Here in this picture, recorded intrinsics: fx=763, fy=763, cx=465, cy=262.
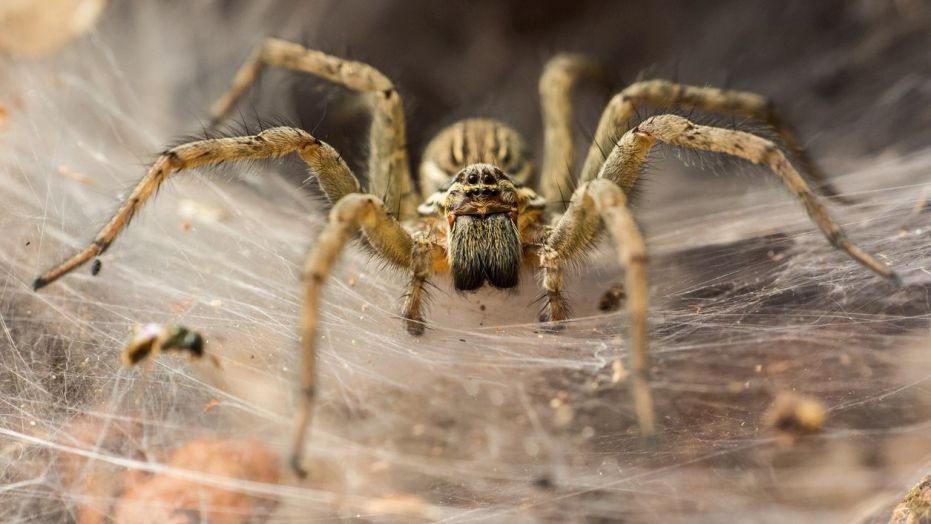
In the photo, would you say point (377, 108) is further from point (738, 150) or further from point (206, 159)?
point (738, 150)

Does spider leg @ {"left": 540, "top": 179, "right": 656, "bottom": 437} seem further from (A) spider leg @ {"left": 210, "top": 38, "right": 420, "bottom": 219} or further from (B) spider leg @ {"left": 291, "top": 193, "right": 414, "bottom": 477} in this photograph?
(A) spider leg @ {"left": 210, "top": 38, "right": 420, "bottom": 219}

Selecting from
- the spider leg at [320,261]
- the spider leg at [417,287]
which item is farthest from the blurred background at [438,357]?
the spider leg at [320,261]

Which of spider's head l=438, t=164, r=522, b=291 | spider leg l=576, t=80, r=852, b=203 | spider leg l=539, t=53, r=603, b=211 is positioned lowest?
spider's head l=438, t=164, r=522, b=291

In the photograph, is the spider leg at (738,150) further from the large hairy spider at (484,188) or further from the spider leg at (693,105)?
the spider leg at (693,105)

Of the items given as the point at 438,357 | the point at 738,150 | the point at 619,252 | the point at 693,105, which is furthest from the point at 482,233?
the point at 693,105

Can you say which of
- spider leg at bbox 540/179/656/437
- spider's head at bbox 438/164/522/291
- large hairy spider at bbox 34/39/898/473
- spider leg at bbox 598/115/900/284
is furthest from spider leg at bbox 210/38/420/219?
spider leg at bbox 598/115/900/284

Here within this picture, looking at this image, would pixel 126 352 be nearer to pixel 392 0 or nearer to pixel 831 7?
pixel 392 0
